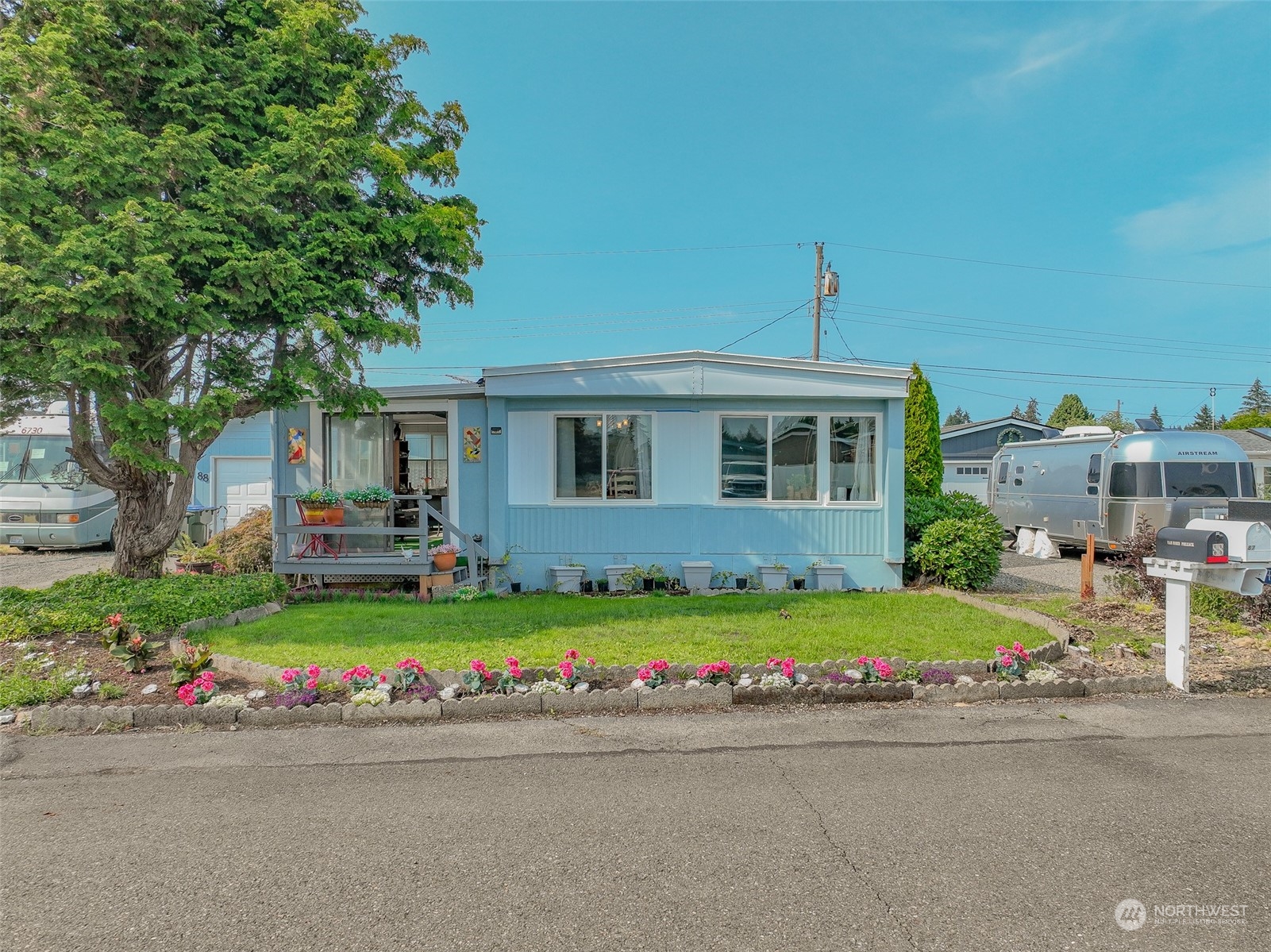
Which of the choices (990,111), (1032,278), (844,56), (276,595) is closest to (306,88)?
(276,595)

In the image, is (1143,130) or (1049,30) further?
(1143,130)

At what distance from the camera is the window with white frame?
9.66m

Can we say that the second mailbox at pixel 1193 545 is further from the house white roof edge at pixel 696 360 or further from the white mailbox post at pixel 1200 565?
the house white roof edge at pixel 696 360

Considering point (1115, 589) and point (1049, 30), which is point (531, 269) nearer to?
point (1049, 30)

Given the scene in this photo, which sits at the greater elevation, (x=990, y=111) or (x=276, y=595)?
(x=990, y=111)

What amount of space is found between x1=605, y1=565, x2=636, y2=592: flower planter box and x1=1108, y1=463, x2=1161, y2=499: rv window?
367 inches

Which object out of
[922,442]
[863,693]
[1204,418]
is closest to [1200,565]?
[863,693]

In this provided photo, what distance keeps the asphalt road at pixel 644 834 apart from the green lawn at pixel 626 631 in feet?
3.94

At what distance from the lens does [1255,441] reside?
71.2ft

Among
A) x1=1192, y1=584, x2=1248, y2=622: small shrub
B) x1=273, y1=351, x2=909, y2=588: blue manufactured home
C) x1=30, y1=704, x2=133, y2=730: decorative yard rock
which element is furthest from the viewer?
x1=273, y1=351, x2=909, y2=588: blue manufactured home

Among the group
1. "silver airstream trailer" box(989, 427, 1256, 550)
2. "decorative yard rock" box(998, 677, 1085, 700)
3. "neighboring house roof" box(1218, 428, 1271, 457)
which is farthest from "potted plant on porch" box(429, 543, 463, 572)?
"neighboring house roof" box(1218, 428, 1271, 457)

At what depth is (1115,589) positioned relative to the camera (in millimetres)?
9188

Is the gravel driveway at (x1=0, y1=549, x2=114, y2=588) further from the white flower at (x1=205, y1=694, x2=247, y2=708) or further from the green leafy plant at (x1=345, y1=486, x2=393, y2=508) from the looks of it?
the white flower at (x1=205, y1=694, x2=247, y2=708)

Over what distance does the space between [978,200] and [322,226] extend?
18.0 meters
